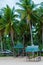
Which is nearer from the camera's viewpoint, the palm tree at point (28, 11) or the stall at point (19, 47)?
the palm tree at point (28, 11)

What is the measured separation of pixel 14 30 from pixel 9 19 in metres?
2.11

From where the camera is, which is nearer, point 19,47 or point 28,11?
point 28,11

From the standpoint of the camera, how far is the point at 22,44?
38375 millimetres

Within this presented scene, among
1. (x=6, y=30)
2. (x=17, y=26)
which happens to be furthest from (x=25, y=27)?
(x=6, y=30)

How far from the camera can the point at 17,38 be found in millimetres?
40125

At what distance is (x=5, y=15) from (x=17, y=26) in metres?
2.86

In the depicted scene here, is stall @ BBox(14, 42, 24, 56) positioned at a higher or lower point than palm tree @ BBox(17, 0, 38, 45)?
lower

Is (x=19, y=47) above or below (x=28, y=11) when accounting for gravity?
below

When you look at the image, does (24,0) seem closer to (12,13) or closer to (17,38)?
(12,13)

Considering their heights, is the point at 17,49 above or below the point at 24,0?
below

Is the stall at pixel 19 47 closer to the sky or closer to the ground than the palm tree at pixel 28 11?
closer to the ground

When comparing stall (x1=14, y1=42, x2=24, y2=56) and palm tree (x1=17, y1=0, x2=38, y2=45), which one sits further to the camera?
stall (x1=14, y1=42, x2=24, y2=56)

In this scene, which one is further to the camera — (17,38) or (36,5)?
(17,38)

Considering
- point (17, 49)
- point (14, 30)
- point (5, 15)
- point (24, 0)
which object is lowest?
point (17, 49)
